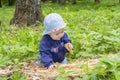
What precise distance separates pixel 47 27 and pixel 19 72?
0.97 m

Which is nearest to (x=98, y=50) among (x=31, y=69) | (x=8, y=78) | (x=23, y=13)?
(x=31, y=69)

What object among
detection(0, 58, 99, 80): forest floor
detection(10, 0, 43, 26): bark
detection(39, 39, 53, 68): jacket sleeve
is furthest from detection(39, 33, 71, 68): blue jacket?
detection(10, 0, 43, 26): bark

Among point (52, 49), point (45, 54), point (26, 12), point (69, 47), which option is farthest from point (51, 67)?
point (26, 12)

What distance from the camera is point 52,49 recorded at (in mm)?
5801

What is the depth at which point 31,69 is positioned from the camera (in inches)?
207

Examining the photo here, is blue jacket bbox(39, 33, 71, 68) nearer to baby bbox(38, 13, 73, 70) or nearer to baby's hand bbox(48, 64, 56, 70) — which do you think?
baby bbox(38, 13, 73, 70)

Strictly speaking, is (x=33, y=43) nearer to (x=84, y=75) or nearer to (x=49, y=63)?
(x=49, y=63)

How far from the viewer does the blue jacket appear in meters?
5.61

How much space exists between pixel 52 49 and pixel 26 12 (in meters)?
6.88

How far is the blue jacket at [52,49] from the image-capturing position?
5613 millimetres

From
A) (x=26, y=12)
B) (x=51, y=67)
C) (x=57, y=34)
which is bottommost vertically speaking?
(x=26, y=12)

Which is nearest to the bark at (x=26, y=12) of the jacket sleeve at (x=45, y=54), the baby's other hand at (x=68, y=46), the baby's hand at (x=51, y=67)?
the baby's other hand at (x=68, y=46)

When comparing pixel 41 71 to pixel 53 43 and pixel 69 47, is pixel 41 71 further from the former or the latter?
pixel 69 47

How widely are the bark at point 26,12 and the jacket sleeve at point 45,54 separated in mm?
6740
